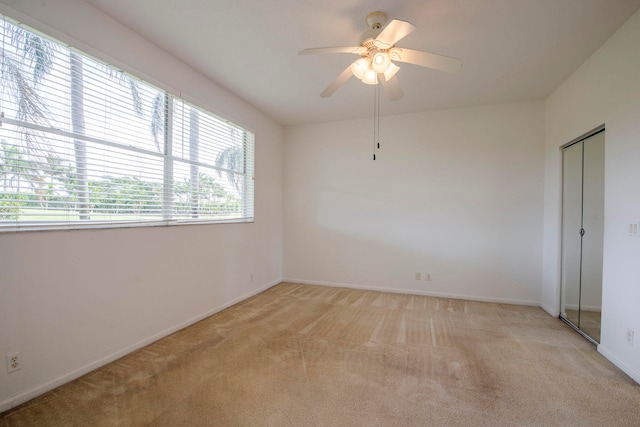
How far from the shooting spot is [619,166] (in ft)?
7.54

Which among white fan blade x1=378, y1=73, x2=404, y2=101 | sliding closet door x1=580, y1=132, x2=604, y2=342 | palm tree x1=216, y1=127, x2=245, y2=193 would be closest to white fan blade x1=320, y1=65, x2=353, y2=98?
white fan blade x1=378, y1=73, x2=404, y2=101

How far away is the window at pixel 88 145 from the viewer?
69.5 inches

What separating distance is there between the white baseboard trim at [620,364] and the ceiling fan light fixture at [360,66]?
3.06 meters

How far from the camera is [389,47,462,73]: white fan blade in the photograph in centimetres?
191

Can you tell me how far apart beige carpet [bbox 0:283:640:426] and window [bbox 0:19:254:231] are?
4.00 feet

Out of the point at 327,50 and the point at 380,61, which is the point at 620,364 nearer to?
the point at 380,61

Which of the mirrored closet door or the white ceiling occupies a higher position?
the white ceiling

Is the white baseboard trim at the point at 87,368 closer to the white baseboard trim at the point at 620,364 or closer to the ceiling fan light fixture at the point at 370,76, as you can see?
the ceiling fan light fixture at the point at 370,76

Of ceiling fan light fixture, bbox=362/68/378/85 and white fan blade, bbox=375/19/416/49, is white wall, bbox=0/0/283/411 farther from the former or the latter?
white fan blade, bbox=375/19/416/49

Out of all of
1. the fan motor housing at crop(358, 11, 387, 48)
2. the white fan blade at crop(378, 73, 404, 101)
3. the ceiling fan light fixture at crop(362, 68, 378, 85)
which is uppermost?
the fan motor housing at crop(358, 11, 387, 48)

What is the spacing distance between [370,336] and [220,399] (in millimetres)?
1521

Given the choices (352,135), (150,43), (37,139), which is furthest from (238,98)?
(37,139)

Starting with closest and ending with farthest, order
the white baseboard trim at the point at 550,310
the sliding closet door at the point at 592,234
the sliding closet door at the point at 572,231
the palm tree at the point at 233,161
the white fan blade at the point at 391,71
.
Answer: the white fan blade at the point at 391,71
the sliding closet door at the point at 592,234
the sliding closet door at the point at 572,231
the white baseboard trim at the point at 550,310
the palm tree at the point at 233,161

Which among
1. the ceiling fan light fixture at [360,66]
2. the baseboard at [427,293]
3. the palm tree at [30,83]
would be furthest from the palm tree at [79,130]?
the baseboard at [427,293]
